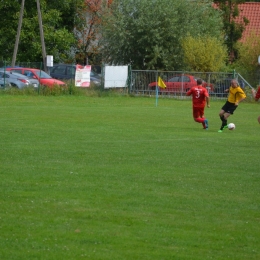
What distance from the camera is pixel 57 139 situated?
18.0 metres

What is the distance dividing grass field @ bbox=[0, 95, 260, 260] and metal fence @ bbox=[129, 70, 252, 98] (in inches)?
798

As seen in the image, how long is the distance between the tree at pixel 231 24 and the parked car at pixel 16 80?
20.4 meters

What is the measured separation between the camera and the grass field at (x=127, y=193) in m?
7.56

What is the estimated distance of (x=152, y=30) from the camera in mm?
48094

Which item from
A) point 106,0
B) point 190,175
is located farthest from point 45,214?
point 106,0

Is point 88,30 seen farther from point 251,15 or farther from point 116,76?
point 116,76

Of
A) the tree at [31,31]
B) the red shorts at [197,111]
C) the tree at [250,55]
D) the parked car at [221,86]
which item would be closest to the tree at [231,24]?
the tree at [250,55]

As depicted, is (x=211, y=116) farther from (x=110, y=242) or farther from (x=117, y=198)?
(x=110, y=242)

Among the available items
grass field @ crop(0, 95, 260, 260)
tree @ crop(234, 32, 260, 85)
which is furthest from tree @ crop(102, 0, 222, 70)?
grass field @ crop(0, 95, 260, 260)

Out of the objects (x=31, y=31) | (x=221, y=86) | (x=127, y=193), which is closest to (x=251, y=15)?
(x=31, y=31)

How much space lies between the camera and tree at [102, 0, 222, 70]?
4850cm

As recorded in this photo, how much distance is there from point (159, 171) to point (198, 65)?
3373 centimetres

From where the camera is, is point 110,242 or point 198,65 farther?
point 198,65

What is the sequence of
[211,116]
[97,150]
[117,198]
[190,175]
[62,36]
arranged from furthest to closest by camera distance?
[62,36], [211,116], [97,150], [190,175], [117,198]
